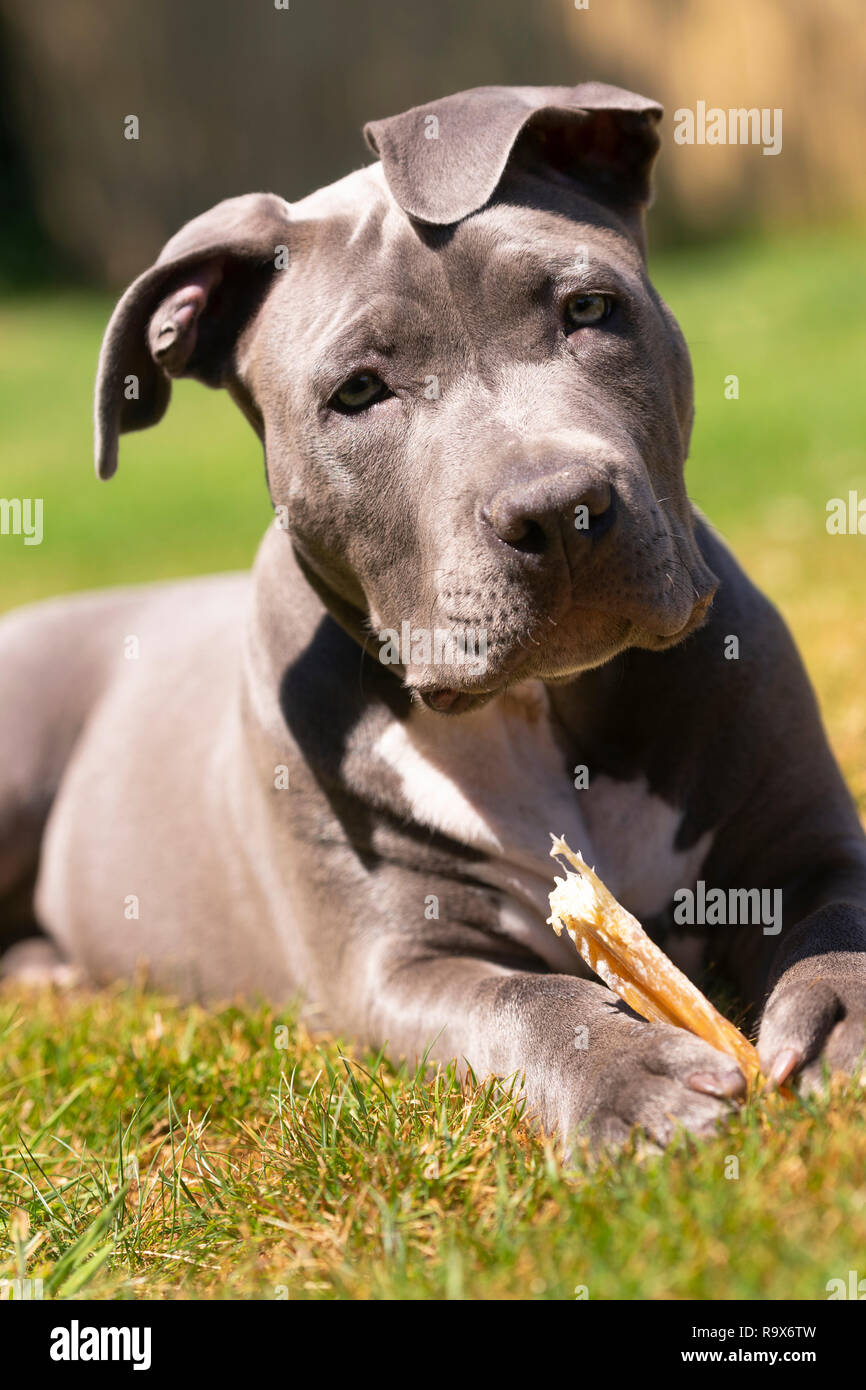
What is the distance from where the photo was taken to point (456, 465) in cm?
312

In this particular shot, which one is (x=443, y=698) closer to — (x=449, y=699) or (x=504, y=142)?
(x=449, y=699)

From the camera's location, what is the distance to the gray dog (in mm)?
2965

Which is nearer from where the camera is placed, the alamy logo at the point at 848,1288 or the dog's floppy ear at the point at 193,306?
the alamy logo at the point at 848,1288

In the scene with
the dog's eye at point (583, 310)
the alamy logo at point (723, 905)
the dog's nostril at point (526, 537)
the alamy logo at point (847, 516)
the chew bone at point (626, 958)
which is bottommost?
the chew bone at point (626, 958)

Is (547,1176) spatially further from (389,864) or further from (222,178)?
(222,178)

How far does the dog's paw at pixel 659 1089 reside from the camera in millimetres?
Result: 2521

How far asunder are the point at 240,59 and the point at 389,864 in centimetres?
2202

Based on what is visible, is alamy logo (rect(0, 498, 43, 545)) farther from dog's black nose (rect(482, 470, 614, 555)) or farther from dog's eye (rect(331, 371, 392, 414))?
dog's black nose (rect(482, 470, 614, 555))

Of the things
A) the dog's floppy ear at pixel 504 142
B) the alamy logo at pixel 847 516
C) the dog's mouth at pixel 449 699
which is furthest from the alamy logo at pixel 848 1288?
the alamy logo at pixel 847 516

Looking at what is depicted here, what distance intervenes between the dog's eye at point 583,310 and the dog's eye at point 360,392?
403 mm

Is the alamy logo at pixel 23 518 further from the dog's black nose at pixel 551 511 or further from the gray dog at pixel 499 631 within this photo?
the dog's black nose at pixel 551 511
